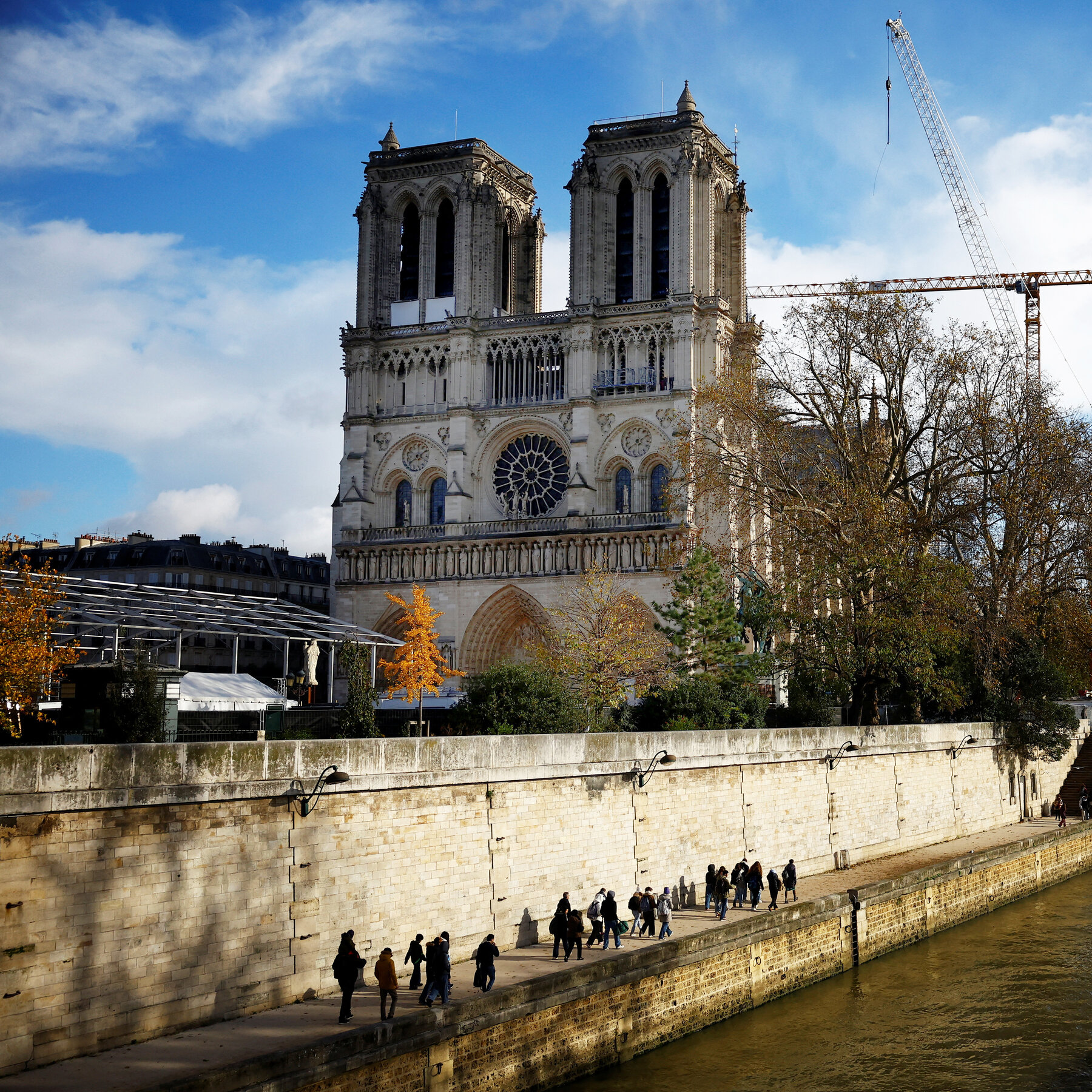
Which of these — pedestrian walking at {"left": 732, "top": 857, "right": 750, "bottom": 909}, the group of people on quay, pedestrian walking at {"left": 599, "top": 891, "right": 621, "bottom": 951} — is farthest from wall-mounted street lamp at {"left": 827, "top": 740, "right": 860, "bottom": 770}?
pedestrian walking at {"left": 599, "top": 891, "right": 621, "bottom": 951}

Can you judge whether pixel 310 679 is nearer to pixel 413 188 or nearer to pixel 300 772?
pixel 300 772

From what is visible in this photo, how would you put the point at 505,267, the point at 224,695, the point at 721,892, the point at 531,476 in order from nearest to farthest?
1. the point at 721,892
2. the point at 224,695
3. the point at 531,476
4. the point at 505,267

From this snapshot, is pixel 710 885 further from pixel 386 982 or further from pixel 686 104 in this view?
pixel 686 104

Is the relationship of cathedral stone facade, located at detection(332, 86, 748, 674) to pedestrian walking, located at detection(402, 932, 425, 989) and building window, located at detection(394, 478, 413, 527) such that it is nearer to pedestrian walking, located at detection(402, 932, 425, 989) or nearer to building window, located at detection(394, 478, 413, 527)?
building window, located at detection(394, 478, 413, 527)

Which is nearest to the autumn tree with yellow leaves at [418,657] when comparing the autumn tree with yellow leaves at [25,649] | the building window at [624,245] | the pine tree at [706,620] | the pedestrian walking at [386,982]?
the pine tree at [706,620]

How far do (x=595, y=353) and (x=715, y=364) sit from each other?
4.67 metres

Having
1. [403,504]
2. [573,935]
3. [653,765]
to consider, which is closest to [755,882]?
[653,765]

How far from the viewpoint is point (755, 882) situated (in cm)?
1891

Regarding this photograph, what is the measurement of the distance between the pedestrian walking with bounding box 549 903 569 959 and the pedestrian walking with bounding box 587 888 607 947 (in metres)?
0.75

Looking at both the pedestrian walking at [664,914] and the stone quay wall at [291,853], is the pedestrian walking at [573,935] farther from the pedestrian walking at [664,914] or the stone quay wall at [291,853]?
the pedestrian walking at [664,914]

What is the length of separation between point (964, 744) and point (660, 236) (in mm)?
24894

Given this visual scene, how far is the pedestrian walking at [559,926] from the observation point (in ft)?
50.2

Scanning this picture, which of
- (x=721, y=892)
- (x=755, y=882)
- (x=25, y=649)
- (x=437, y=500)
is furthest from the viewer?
(x=437, y=500)

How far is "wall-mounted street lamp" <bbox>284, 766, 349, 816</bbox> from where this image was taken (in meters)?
13.1
